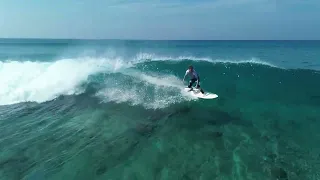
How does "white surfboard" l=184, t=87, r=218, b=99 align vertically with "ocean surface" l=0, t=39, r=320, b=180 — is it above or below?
above

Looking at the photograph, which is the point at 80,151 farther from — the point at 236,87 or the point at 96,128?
the point at 236,87

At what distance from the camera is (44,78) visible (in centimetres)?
2392

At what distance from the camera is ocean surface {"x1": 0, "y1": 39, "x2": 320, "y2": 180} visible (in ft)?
32.4

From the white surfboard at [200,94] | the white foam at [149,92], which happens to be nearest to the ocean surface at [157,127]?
the white foam at [149,92]

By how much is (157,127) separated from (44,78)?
50.2ft

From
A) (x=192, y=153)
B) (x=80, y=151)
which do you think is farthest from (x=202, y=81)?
(x=80, y=151)

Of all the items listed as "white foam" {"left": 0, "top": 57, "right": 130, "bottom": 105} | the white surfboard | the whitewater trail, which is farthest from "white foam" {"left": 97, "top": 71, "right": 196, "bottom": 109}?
"white foam" {"left": 0, "top": 57, "right": 130, "bottom": 105}

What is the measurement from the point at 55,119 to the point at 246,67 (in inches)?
840

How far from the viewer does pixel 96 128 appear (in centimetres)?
1373

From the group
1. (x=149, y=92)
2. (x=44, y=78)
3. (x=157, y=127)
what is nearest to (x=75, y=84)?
(x=44, y=78)

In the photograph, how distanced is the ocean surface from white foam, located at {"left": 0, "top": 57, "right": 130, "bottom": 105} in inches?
6.4

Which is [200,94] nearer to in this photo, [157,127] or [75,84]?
[157,127]

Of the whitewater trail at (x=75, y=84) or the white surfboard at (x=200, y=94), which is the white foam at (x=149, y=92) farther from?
the white surfboard at (x=200, y=94)

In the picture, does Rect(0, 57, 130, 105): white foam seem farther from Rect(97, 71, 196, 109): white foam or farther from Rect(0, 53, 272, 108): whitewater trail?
Rect(97, 71, 196, 109): white foam
